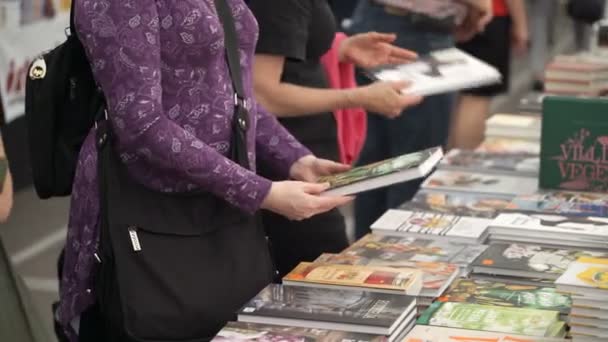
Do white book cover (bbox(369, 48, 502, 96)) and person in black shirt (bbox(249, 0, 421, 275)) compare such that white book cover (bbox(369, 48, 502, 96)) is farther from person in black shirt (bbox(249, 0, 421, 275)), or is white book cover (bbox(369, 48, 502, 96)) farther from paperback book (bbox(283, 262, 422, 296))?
paperback book (bbox(283, 262, 422, 296))

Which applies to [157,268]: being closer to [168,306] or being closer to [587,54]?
[168,306]

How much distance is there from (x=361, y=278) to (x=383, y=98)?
2.39 ft

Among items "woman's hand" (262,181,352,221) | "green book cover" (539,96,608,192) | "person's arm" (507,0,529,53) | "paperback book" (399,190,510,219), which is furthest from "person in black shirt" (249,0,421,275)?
"person's arm" (507,0,529,53)

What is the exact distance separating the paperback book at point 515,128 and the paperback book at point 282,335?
1717mm

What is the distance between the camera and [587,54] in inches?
158

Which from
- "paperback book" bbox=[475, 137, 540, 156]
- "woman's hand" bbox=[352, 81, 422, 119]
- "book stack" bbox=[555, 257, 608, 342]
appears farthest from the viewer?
"paperback book" bbox=[475, 137, 540, 156]

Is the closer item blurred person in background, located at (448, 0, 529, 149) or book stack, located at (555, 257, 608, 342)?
book stack, located at (555, 257, 608, 342)

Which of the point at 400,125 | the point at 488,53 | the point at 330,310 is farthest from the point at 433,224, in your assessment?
the point at 488,53

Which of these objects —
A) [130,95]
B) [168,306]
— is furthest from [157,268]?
[130,95]

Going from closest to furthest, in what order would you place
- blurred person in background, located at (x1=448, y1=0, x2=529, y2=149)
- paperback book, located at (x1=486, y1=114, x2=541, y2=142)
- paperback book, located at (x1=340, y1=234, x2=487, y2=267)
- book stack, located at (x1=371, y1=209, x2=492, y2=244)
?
1. paperback book, located at (x1=340, y1=234, x2=487, y2=267)
2. book stack, located at (x1=371, y1=209, x2=492, y2=244)
3. paperback book, located at (x1=486, y1=114, x2=541, y2=142)
4. blurred person in background, located at (x1=448, y1=0, x2=529, y2=149)

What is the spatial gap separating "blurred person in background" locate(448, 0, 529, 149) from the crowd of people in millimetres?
2308

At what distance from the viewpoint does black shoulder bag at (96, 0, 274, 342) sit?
2119mm

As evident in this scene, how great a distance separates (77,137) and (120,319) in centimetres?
39

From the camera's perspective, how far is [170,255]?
2.15 m
